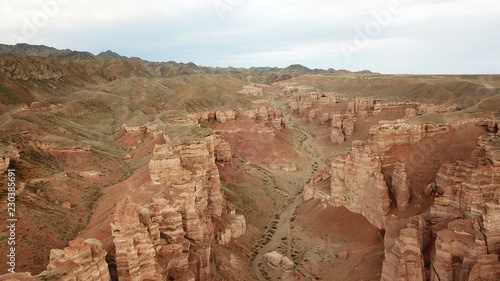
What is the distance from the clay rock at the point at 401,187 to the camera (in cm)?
4172

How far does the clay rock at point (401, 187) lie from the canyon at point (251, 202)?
0.21 metres

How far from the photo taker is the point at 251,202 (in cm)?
5809

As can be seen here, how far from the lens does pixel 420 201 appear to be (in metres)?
41.1

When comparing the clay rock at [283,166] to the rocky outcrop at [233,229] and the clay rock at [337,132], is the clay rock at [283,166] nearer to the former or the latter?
the clay rock at [337,132]

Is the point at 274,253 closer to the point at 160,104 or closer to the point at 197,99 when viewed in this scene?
the point at 197,99

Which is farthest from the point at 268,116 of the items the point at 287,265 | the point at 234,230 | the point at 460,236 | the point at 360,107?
the point at 460,236

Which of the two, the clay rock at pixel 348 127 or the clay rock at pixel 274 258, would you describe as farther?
the clay rock at pixel 348 127

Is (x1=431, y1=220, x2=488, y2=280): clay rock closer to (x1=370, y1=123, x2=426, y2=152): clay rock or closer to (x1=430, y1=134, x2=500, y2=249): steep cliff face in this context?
(x1=430, y1=134, x2=500, y2=249): steep cliff face

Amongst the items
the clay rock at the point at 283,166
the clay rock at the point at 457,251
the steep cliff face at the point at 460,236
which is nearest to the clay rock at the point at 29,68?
the clay rock at the point at 283,166

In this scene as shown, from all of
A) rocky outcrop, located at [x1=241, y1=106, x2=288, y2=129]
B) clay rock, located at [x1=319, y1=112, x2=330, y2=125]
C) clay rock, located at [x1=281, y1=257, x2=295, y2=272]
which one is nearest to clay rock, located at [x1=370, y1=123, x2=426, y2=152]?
clay rock, located at [x1=281, y1=257, x2=295, y2=272]

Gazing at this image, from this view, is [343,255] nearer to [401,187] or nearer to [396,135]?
[401,187]

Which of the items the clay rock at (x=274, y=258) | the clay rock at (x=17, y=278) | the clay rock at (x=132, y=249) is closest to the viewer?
the clay rock at (x=17, y=278)

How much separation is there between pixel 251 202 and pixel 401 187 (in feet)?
83.0

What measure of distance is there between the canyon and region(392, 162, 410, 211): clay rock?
0.21m
